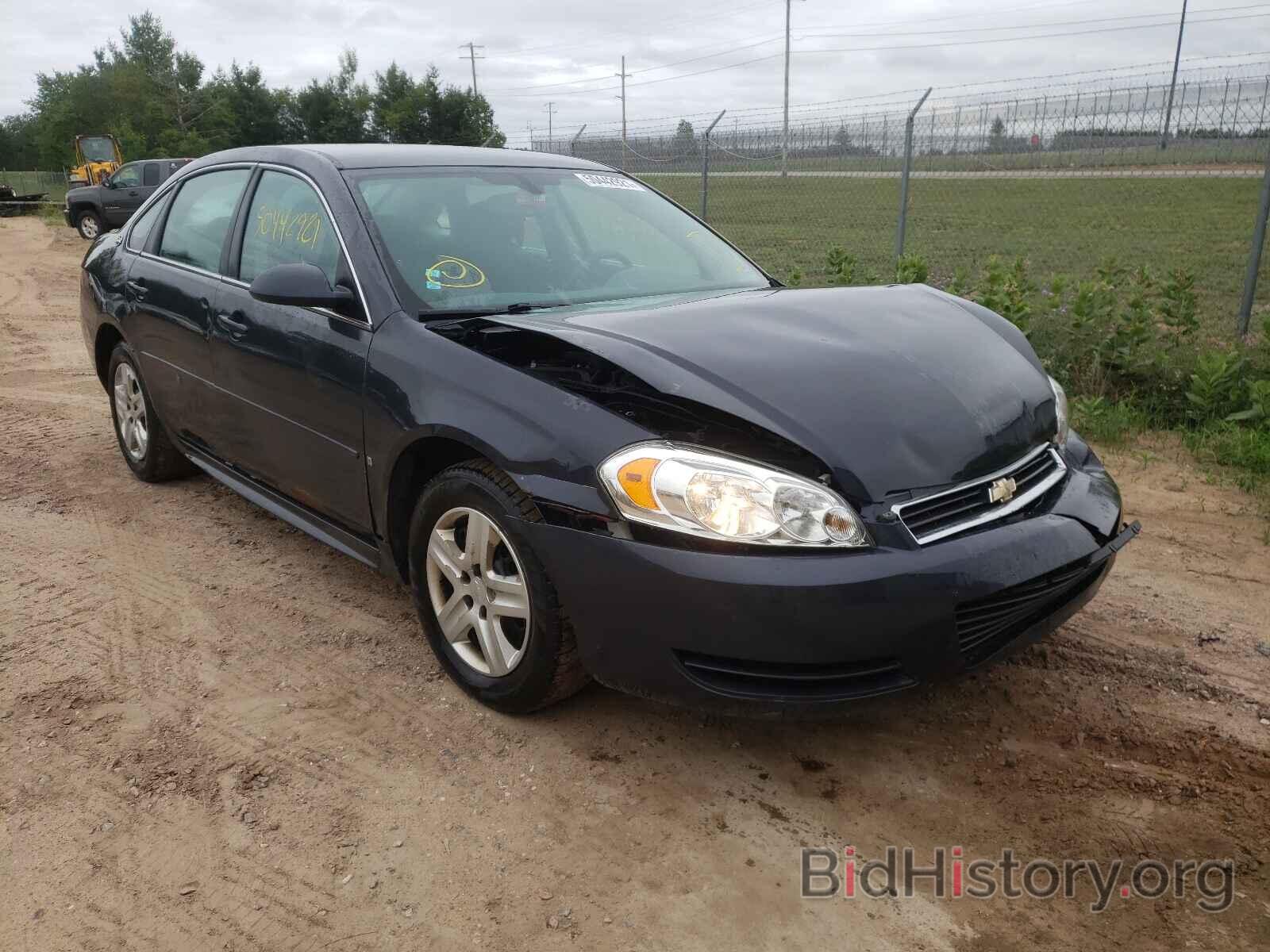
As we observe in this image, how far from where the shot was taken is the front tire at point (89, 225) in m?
21.7

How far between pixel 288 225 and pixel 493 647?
1.86m

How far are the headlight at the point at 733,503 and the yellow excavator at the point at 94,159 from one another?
97.2ft

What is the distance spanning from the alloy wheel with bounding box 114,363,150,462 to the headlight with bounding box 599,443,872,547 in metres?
3.52

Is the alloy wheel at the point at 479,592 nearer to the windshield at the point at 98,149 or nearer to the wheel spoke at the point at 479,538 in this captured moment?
the wheel spoke at the point at 479,538

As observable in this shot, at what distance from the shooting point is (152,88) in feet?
202

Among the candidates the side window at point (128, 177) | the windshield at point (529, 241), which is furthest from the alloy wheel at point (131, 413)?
the side window at point (128, 177)

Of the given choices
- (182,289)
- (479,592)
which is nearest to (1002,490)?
(479,592)

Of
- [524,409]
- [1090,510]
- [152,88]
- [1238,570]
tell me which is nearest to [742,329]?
[524,409]

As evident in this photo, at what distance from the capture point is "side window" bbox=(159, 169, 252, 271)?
413 centimetres

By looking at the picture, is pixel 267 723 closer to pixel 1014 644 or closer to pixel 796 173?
pixel 1014 644

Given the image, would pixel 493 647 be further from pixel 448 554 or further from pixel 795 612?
pixel 795 612

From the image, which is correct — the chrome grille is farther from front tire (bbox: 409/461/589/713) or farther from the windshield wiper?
the windshield wiper

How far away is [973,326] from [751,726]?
1.47 meters

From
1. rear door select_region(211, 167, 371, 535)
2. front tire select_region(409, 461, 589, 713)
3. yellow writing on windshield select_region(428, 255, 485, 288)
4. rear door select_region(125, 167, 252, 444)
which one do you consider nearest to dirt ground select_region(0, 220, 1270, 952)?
front tire select_region(409, 461, 589, 713)
